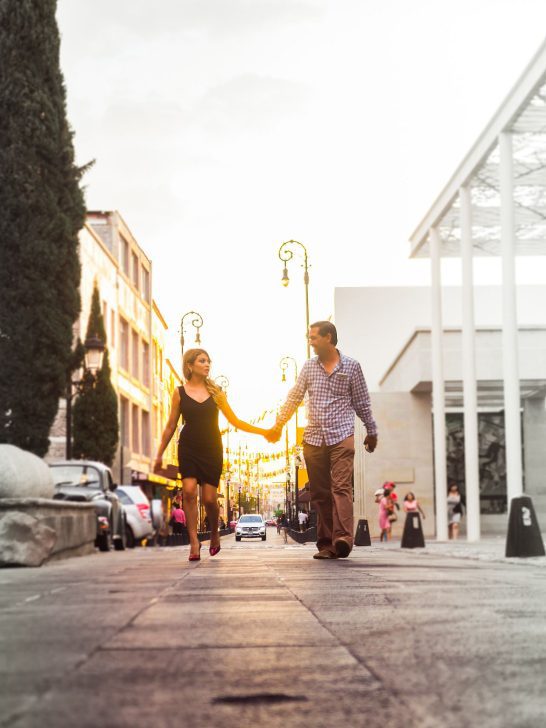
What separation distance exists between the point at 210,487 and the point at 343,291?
161ft

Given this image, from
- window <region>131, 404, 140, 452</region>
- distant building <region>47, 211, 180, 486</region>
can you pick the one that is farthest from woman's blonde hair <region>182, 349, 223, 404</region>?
window <region>131, 404, 140, 452</region>

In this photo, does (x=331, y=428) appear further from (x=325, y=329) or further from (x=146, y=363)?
(x=146, y=363)

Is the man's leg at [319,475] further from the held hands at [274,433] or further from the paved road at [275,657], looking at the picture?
the paved road at [275,657]

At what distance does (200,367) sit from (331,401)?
1.22 meters

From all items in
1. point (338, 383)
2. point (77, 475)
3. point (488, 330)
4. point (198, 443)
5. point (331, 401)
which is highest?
point (488, 330)

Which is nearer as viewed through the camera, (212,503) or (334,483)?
(334,483)

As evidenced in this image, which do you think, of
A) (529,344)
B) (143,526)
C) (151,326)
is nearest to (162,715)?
(143,526)

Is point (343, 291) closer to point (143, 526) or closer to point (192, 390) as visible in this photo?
point (143, 526)

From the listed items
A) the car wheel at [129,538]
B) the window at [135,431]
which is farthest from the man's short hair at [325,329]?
the window at [135,431]

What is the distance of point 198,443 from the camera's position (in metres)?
10.3

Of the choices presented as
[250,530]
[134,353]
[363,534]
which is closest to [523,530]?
[363,534]

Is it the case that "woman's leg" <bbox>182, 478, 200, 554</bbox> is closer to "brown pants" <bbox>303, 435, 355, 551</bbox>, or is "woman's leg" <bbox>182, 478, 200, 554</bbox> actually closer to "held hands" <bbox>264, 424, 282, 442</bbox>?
"held hands" <bbox>264, 424, 282, 442</bbox>

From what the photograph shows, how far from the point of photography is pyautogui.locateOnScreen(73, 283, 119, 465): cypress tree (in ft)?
129

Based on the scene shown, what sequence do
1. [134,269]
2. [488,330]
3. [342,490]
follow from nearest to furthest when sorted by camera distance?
[342,490] → [488,330] → [134,269]
